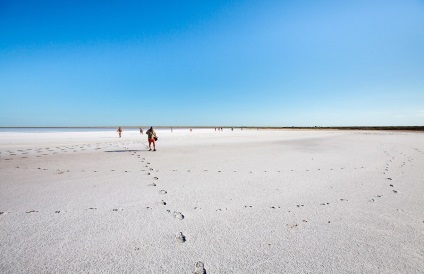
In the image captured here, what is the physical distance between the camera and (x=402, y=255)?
2869 millimetres

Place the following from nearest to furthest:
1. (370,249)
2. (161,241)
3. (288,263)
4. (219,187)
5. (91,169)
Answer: (288,263), (370,249), (161,241), (219,187), (91,169)

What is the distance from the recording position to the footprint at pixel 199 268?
8.56 ft

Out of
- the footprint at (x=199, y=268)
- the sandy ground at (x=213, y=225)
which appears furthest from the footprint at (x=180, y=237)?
the footprint at (x=199, y=268)

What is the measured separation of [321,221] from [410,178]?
5009mm

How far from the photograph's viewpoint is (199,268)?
267 centimetres

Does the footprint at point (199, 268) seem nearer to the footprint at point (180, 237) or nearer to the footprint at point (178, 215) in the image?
the footprint at point (180, 237)

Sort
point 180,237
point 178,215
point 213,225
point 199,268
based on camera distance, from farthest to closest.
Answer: point 178,215 → point 213,225 → point 180,237 → point 199,268

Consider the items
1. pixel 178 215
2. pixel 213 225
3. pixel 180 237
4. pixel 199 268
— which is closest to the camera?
pixel 199 268

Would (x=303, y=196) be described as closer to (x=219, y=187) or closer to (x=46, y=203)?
(x=219, y=187)

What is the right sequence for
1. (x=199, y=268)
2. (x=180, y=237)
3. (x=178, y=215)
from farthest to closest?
(x=178, y=215) → (x=180, y=237) → (x=199, y=268)

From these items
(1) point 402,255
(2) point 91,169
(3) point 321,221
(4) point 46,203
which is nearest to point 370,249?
(1) point 402,255

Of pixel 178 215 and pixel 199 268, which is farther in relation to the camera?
pixel 178 215

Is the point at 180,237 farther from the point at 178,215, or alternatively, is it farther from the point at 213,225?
the point at 178,215

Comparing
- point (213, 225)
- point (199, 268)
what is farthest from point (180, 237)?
point (199, 268)
